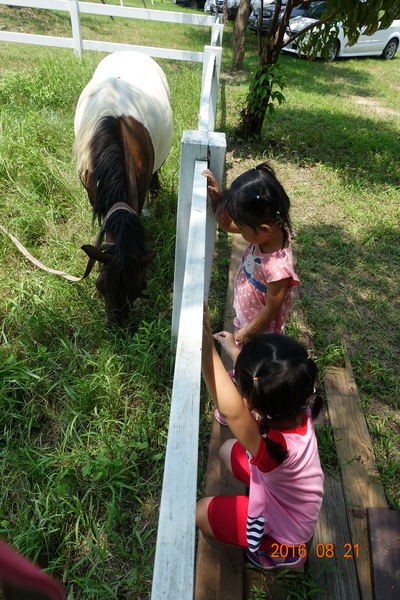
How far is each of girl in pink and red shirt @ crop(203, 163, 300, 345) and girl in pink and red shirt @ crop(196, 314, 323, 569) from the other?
1.51 ft

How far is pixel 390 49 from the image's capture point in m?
13.1

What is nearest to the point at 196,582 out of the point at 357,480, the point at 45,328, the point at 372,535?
the point at 372,535

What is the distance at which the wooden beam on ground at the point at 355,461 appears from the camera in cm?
168

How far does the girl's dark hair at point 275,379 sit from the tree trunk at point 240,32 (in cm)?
873

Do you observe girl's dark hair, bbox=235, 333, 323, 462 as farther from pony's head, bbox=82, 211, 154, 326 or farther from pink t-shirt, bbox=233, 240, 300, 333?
pony's head, bbox=82, 211, 154, 326

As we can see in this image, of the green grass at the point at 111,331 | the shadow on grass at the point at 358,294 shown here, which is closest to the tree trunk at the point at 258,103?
the green grass at the point at 111,331

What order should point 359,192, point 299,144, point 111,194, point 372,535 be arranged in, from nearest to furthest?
1. point 372,535
2. point 111,194
3. point 359,192
4. point 299,144

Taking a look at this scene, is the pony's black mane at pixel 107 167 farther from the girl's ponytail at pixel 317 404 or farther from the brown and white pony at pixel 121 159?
the girl's ponytail at pixel 317 404

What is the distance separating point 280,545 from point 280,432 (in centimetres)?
44

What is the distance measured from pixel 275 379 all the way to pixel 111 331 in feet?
4.63

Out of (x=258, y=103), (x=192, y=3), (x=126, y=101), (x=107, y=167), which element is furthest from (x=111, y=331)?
(x=192, y=3)

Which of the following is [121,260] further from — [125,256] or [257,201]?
[257,201]

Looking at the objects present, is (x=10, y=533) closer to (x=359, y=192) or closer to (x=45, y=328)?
(x=45, y=328)

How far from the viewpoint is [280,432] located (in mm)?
1384
